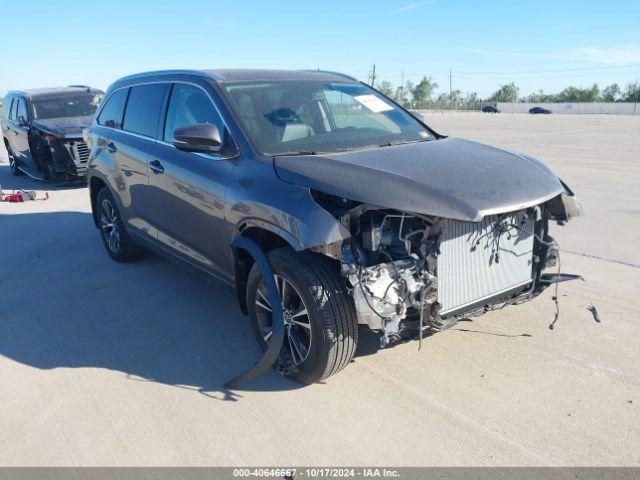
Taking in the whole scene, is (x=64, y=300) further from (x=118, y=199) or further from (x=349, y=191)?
(x=349, y=191)

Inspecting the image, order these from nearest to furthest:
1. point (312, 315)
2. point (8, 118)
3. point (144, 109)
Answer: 1. point (312, 315)
2. point (144, 109)
3. point (8, 118)

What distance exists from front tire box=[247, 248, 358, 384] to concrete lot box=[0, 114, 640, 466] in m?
0.19

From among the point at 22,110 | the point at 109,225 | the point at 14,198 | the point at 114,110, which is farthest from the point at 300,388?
the point at 22,110

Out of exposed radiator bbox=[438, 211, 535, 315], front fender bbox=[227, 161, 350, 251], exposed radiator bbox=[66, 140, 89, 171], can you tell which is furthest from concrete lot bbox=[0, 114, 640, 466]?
exposed radiator bbox=[66, 140, 89, 171]

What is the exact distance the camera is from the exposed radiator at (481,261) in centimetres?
331

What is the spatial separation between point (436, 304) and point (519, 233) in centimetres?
86

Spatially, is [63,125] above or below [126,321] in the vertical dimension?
above

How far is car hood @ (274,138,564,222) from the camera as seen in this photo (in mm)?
3035

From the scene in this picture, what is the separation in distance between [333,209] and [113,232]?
12.3ft

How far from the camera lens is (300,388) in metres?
3.54

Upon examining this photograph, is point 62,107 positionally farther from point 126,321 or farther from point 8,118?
point 126,321

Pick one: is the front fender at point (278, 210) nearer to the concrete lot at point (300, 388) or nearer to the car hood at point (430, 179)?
the car hood at point (430, 179)

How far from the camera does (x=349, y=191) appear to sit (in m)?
3.12

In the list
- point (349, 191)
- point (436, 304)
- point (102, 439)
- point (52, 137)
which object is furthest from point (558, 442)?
point (52, 137)
